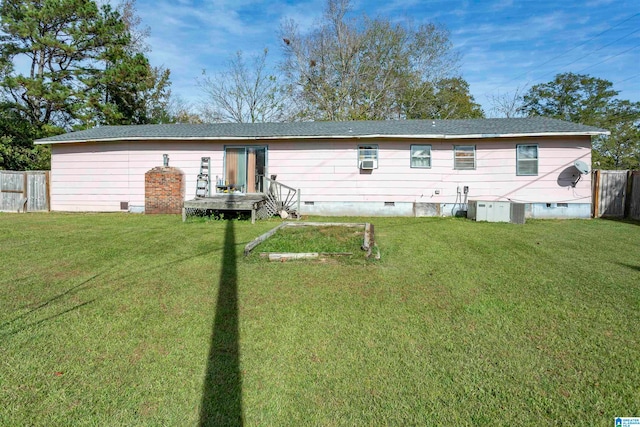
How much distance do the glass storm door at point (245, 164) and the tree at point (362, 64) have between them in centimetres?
1171

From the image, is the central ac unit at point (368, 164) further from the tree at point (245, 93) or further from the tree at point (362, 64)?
the tree at point (245, 93)

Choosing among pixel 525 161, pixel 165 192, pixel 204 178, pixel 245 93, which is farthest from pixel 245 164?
pixel 245 93

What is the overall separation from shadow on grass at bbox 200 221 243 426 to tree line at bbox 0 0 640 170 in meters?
17.9

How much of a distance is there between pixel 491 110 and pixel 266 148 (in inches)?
897

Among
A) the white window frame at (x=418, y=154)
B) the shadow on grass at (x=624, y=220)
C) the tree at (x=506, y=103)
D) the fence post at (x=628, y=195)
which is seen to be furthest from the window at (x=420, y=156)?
the tree at (x=506, y=103)

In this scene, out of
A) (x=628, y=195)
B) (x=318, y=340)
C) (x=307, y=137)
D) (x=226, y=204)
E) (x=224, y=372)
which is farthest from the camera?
(x=307, y=137)

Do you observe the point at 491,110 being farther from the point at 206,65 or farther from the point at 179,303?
the point at 179,303

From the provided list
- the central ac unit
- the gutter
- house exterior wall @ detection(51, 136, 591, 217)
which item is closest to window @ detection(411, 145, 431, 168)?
house exterior wall @ detection(51, 136, 591, 217)

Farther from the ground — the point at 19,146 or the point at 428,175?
the point at 19,146

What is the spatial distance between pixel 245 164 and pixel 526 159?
31.3ft

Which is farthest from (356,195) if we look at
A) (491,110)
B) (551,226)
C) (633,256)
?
(491,110)

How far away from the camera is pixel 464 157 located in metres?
11.0

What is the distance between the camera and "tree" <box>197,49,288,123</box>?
23.3 meters

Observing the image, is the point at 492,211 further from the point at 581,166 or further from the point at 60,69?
the point at 60,69
